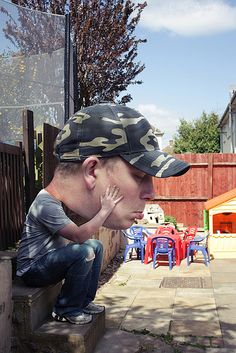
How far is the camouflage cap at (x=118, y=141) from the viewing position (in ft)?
6.07

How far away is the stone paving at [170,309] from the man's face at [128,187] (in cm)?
163

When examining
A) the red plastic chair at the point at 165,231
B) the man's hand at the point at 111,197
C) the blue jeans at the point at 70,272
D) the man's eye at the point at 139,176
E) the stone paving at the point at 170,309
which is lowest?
the stone paving at the point at 170,309

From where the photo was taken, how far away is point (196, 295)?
6324 mm

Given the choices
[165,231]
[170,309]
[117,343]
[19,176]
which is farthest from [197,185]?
[117,343]

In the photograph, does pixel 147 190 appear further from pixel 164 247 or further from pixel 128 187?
pixel 164 247

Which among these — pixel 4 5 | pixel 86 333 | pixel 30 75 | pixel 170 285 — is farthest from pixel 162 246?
pixel 86 333

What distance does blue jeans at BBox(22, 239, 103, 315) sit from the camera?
2827mm

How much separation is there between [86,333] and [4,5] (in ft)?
12.9

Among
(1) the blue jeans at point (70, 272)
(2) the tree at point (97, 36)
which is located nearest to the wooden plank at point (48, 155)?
(1) the blue jeans at point (70, 272)

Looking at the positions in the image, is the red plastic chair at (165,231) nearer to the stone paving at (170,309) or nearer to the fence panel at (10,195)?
the stone paving at (170,309)

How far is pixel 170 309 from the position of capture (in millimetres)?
5500

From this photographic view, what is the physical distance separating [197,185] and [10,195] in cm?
1090

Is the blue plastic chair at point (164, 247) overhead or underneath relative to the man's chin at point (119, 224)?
underneath

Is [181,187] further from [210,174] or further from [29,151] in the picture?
[29,151]
